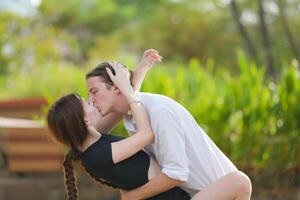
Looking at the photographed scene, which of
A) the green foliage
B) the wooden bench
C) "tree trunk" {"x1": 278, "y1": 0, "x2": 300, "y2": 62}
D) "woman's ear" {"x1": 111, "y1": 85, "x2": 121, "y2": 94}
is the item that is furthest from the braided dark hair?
"tree trunk" {"x1": 278, "y1": 0, "x2": 300, "y2": 62}

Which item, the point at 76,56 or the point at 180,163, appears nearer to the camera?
the point at 180,163

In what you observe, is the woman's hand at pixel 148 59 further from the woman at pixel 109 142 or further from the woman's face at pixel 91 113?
the woman's face at pixel 91 113

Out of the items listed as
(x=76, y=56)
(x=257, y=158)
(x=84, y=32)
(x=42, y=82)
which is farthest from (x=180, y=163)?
(x=84, y=32)

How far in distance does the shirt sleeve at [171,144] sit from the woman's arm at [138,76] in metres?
0.27

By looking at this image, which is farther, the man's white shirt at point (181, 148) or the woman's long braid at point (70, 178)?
the woman's long braid at point (70, 178)

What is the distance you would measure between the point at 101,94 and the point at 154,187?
39cm

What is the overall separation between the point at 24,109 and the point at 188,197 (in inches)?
231

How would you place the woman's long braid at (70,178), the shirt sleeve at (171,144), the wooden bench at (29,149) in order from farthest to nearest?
the wooden bench at (29,149), the woman's long braid at (70,178), the shirt sleeve at (171,144)

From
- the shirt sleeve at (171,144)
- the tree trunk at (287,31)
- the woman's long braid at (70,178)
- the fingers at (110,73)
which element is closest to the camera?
the shirt sleeve at (171,144)

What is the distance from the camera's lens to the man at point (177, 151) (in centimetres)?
301

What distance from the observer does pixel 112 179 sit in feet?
10.2

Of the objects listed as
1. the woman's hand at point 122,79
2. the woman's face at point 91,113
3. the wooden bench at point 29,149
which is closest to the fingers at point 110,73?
the woman's hand at point 122,79

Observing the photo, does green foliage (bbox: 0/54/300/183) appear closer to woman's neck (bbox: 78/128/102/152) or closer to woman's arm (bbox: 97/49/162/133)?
woman's arm (bbox: 97/49/162/133)

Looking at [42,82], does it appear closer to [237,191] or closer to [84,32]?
[237,191]
